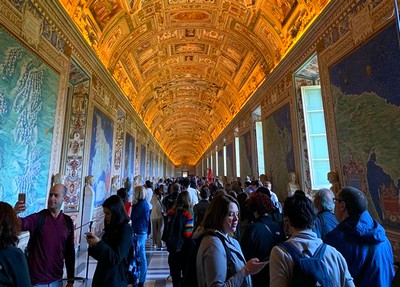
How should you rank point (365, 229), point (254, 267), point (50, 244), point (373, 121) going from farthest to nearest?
point (373, 121) < point (50, 244) < point (365, 229) < point (254, 267)

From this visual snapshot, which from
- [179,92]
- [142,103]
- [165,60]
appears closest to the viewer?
[165,60]

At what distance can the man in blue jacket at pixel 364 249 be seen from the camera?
2.06 m

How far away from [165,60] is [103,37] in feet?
19.8

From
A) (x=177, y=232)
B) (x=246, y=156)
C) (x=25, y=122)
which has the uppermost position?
(x=246, y=156)

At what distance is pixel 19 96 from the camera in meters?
4.74

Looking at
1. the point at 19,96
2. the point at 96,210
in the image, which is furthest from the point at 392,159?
the point at 96,210

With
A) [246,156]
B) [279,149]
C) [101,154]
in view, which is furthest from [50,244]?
[246,156]

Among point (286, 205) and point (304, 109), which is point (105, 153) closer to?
point (304, 109)

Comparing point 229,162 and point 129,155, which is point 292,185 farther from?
point 229,162

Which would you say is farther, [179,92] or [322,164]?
[179,92]

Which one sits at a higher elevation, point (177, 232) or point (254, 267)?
point (254, 267)

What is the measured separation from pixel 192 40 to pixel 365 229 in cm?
1306

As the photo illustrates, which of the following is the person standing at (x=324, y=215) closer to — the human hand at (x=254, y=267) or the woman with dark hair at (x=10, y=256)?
the human hand at (x=254, y=267)

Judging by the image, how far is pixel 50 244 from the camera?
111 inches
